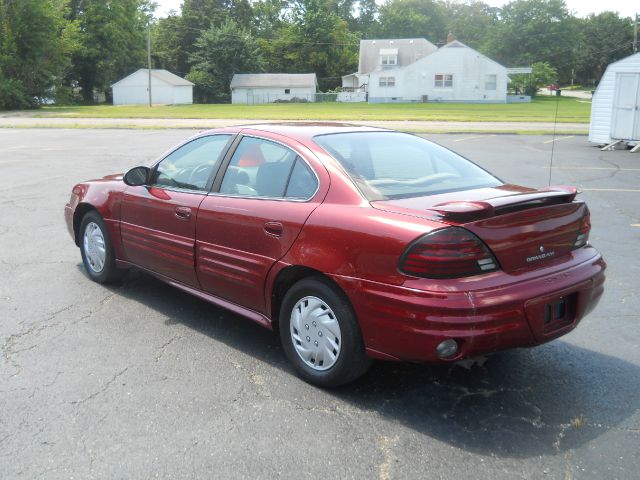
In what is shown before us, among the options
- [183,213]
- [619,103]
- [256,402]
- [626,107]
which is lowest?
[256,402]

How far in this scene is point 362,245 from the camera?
11.7 feet

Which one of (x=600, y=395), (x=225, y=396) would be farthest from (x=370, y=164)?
(x=600, y=395)

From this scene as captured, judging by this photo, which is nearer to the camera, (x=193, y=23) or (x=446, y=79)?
(x=446, y=79)

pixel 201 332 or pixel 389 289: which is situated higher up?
pixel 389 289

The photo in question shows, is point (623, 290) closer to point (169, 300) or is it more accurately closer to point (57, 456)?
point (169, 300)

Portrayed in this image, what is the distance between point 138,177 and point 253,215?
153cm

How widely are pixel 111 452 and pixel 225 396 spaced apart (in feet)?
2.54

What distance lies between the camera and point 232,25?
86.4 meters

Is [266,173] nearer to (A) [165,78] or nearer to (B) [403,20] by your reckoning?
(A) [165,78]

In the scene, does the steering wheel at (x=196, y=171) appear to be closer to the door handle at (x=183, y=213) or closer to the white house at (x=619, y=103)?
the door handle at (x=183, y=213)

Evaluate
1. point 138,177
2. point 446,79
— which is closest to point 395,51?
point 446,79

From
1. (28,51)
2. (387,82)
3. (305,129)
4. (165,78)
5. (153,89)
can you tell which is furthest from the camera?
(153,89)

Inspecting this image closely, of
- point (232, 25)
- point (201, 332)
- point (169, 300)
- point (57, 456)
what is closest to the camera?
point (57, 456)

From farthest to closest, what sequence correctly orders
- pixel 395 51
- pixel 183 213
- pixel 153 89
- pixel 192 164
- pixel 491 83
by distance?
pixel 395 51 < pixel 153 89 < pixel 491 83 < pixel 192 164 < pixel 183 213
